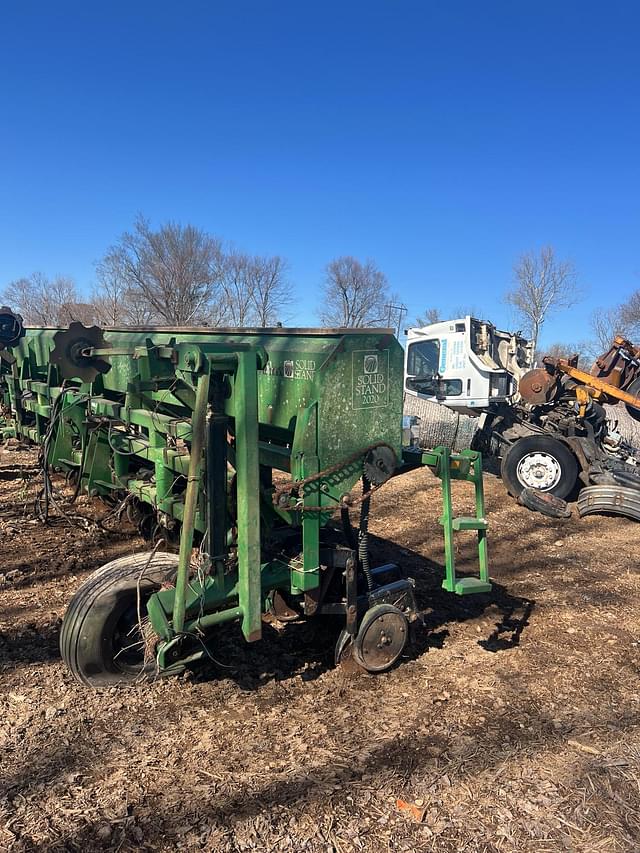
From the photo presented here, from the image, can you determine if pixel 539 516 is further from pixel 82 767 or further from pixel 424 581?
pixel 82 767

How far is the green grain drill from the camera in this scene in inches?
111

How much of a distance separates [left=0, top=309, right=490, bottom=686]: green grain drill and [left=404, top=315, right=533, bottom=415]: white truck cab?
5394mm

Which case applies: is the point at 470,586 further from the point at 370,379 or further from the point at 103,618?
the point at 103,618

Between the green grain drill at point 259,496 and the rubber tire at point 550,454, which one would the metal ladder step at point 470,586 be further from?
the rubber tire at point 550,454

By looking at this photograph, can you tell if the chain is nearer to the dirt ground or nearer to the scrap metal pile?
the dirt ground

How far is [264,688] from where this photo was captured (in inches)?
126

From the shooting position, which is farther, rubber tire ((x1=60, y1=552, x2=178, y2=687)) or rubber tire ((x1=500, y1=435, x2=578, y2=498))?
rubber tire ((x1=500, y1=435, x2=578, y2=498))

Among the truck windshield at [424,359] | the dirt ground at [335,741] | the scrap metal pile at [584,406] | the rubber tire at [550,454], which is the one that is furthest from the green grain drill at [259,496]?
the truck windshield at [424,359]

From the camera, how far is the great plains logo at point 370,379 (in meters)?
3.03

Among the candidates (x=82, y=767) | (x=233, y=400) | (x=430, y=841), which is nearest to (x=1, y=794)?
(x=82, y=767)

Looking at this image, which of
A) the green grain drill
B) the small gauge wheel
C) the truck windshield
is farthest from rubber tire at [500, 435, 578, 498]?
the small gauge wheel

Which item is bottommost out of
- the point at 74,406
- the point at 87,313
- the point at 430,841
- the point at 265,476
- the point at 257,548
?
the point at 430,841

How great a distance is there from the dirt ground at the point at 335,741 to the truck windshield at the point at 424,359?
5.56m

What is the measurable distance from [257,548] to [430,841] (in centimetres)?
141
